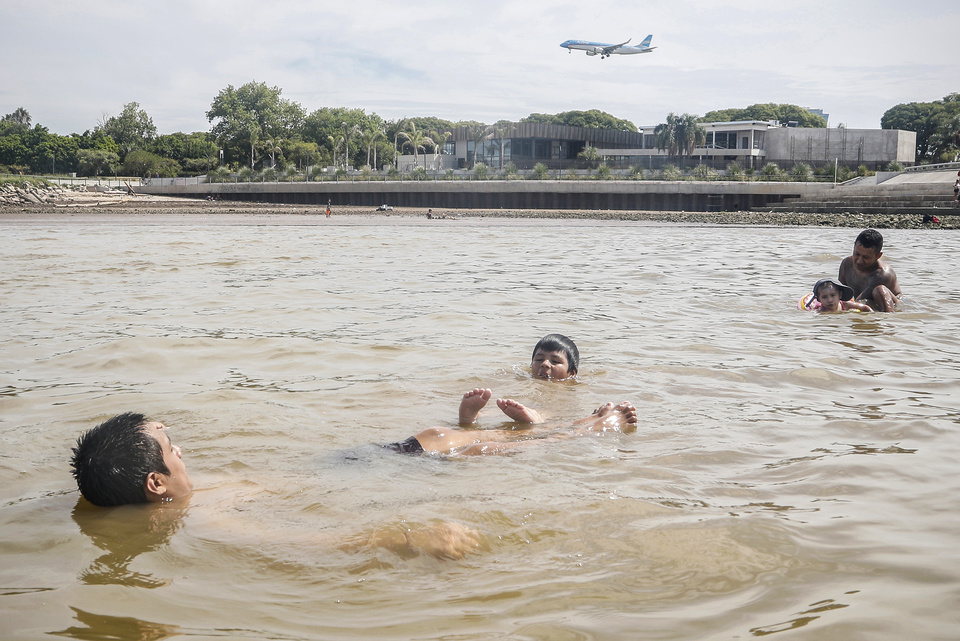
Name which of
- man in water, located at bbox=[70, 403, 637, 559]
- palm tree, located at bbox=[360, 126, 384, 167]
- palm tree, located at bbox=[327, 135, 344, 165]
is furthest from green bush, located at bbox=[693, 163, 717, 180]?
man in water, located at bbox=[70, 403, 637, 559]

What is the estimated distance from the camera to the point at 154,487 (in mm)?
3512

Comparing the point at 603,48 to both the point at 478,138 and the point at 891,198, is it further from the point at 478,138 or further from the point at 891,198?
the point at 891,198

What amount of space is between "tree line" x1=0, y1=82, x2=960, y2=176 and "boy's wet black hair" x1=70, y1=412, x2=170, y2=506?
81.1 metres

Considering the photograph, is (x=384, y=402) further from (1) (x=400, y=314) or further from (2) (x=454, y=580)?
(1) (x=400, y=314)

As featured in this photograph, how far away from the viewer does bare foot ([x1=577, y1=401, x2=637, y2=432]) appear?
4.64 metres

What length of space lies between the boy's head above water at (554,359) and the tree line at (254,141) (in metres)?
78.5

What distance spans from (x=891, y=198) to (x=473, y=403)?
1700 inches

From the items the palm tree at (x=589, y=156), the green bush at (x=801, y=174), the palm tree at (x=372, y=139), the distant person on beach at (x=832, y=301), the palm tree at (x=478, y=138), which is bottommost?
the distant person on beach at (x=832, y=301)

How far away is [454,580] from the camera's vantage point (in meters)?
2.75

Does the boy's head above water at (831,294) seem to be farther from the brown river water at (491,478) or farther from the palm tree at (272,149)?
the palm tree at (272,149)

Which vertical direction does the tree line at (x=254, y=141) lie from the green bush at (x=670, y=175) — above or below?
above

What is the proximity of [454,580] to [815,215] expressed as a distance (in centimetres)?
4411

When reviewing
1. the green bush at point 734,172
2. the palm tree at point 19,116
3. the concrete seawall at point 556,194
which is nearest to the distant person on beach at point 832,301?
the concrete seawall at point 556,194

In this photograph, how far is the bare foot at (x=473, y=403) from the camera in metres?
4.55
